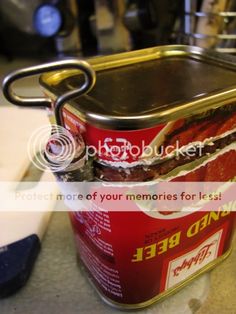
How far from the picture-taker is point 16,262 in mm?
406

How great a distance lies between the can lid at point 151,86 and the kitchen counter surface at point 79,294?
229 mm

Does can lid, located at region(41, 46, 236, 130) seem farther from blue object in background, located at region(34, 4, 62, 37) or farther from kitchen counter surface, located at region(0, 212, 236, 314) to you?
blue object in background, located at region(34, 4, 62, 37)

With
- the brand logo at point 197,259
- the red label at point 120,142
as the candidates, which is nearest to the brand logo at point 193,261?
the brand logo at point 197,259

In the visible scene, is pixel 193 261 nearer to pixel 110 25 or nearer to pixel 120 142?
pixel 120 142

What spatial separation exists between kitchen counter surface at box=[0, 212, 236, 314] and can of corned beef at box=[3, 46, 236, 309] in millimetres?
12

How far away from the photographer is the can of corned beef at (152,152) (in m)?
0.28

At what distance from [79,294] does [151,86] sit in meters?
0.26

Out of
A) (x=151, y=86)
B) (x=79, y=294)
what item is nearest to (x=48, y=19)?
(x=151, y=86)

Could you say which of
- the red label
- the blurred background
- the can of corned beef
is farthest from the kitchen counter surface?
the blurred background

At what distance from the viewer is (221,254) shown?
44cm

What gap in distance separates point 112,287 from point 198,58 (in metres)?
0.30

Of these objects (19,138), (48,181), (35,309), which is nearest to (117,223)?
(35,309)

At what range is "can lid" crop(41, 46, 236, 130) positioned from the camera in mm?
275

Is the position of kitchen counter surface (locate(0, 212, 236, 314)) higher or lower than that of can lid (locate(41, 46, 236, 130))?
lower
